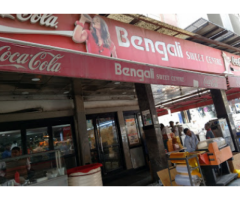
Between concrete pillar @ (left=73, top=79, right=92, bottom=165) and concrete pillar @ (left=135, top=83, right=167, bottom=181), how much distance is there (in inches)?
89.3

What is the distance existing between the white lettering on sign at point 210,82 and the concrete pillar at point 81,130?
397 centimetres

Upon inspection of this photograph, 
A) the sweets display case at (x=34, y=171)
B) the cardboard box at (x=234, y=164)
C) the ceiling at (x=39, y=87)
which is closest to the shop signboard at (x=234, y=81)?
the cardboard box at (x=234, y=164)

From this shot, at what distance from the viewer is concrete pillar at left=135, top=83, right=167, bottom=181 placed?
4945mm

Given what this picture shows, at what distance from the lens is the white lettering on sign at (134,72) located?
124 inches

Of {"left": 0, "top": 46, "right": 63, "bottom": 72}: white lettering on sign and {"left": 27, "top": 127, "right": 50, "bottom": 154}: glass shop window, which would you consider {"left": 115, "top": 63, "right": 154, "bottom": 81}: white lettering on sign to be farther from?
{"left": 27, "top": 127, "right": 50, "bottom": 154}: glass shop window

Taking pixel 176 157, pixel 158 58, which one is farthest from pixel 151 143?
pixel 158 58

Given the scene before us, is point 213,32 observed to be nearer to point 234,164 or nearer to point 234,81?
point 234,81

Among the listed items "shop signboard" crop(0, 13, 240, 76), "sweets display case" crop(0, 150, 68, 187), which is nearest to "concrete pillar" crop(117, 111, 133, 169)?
"shop signboard" crop(0, 13, 240, 76)

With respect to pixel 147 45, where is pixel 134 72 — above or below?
below

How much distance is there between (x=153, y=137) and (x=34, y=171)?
3308 mm

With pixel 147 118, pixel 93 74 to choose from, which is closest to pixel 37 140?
pixel 147 118

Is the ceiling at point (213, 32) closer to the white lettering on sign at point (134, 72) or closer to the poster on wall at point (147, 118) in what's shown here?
the poster on wall at point (147, 118)

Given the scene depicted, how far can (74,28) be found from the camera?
3.59 metres

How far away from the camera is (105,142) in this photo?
7.20 metres
